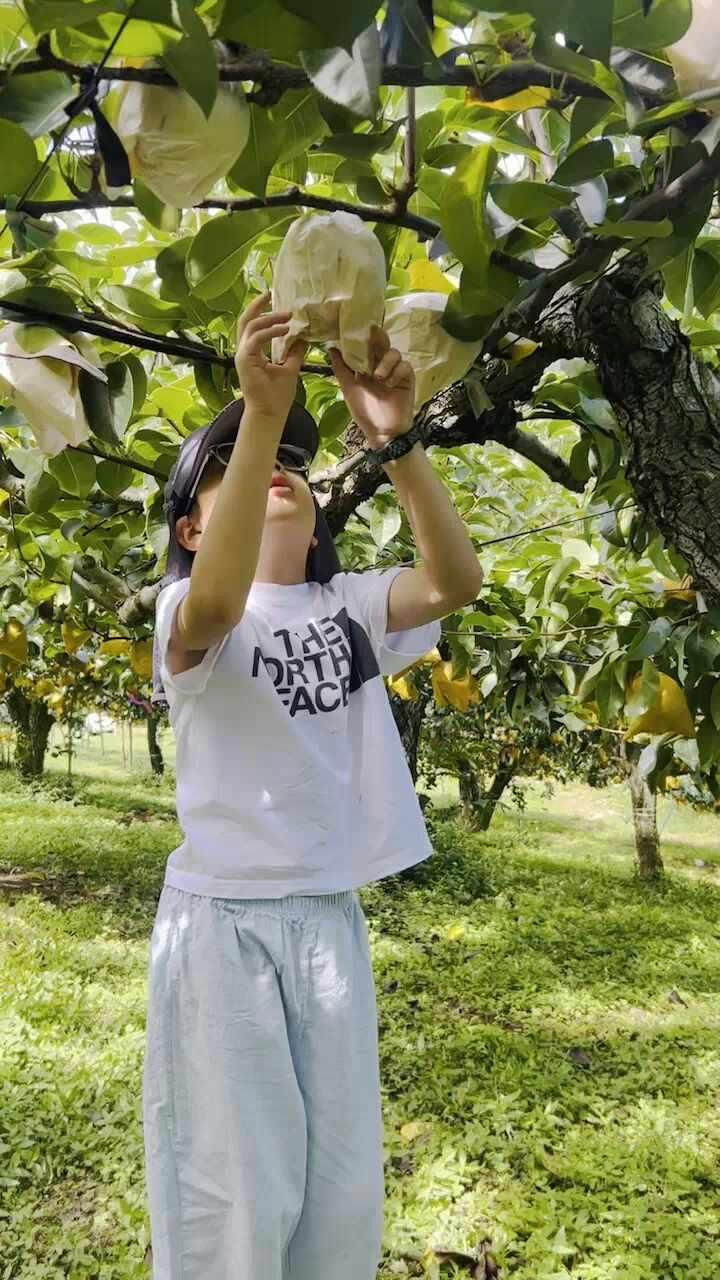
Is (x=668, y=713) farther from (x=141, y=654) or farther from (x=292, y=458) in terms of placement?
(x=141, y=654)

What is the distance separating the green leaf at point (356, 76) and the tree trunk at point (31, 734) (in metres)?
10.4

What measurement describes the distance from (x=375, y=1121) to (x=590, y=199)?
781 millimetres

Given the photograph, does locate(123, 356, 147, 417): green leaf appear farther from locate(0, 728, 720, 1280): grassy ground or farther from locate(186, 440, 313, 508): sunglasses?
locate(0, 728, 720, 1280): grassy ground

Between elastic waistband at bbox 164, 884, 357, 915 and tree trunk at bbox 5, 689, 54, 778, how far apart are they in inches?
387

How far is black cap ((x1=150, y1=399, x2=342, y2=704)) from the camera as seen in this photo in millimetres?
851

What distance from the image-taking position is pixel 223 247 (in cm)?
55

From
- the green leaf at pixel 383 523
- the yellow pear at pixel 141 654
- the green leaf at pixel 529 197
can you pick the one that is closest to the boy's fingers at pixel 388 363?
the green leaf at pixel 529 197

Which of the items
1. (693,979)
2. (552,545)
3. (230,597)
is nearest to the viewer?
(230,597)

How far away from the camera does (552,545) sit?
5.44 feet

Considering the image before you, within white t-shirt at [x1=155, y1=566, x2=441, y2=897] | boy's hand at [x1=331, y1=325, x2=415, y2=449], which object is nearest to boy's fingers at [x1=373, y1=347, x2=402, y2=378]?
boy's hand at [x1=331, y1=325, x2=415, y2=449]

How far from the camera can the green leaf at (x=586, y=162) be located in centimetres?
44

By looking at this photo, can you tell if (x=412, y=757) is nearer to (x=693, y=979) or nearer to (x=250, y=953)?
(x=693, y=979)

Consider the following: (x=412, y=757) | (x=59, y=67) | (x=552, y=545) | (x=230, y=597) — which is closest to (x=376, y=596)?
(x=230, y=597)

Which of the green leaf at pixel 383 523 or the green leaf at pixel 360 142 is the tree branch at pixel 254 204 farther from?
the green leaf at pixel 383 523
